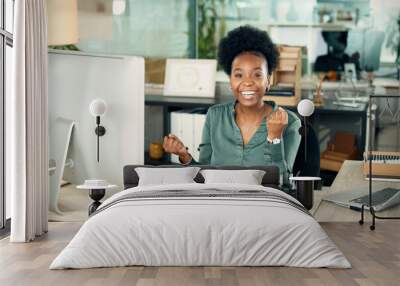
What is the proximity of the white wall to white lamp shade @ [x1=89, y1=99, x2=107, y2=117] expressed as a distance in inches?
2.2

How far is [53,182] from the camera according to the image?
24.7ft

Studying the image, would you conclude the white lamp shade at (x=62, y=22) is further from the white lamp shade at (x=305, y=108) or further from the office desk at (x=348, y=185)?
the office desk at (x=348, y=185)

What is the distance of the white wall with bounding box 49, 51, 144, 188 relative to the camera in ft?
24.5

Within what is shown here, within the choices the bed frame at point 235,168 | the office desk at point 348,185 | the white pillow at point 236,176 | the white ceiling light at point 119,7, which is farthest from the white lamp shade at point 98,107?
the office desk at point 348,185

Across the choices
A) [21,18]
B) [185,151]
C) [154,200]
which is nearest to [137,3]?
[185,151]

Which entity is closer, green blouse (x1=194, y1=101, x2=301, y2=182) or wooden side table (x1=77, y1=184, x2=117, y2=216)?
wooden side table (x1=77, y1=184, x2=117, y2=216)

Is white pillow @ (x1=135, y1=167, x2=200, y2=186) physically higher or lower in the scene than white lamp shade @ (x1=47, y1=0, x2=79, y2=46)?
lower

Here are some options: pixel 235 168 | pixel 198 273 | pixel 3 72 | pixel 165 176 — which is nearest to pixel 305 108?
pixel 235 168

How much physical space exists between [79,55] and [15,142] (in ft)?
5.64

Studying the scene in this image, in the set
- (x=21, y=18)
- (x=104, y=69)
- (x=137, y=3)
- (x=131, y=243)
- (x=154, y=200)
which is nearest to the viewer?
(x=131, y=243)

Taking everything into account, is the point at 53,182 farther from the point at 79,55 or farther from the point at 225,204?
the point at 225,204

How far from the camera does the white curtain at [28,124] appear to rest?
6.08m

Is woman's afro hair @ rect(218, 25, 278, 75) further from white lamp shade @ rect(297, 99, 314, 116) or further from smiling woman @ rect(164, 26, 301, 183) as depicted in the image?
white lamp shade @ rect(297, 99, 314, 116)

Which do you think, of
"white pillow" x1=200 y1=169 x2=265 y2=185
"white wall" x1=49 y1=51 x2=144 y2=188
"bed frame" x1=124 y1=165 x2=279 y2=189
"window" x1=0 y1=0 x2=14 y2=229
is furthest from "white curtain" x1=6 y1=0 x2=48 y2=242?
"white pillow" x1=200 y1=169 x2=265 y2=185
